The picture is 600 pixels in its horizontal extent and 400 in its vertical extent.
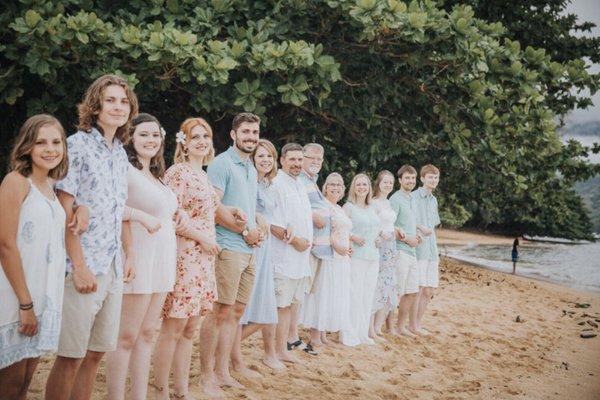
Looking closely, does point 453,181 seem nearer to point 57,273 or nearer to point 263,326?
point 263,326

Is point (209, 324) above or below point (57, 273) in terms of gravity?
below

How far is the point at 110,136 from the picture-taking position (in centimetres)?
349

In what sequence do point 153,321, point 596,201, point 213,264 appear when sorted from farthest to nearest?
point 596,201 < point 213,264 < point 153,321

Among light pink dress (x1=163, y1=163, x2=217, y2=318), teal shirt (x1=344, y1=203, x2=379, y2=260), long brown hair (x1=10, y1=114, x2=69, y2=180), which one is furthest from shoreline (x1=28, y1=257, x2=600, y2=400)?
long brown hair (x1=10, y1=114, x2=69, y2=180)

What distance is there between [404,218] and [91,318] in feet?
17.3

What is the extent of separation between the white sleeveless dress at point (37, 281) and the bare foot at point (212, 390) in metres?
1.85

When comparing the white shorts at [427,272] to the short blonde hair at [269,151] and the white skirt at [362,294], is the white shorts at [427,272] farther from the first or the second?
the short blonde hair at [269,151]

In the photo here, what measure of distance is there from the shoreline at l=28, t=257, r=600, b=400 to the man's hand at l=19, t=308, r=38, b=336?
1.70 m

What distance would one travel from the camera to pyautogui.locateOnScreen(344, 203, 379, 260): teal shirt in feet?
23.5

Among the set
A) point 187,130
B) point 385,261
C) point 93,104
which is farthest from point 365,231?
point 93,104

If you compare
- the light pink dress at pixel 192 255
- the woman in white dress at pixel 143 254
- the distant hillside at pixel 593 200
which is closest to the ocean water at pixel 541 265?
the light pink dress at pixel 192 255

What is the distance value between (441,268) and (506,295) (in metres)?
4.46

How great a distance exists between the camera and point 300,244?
589cm

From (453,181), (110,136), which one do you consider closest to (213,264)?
(110,136)
